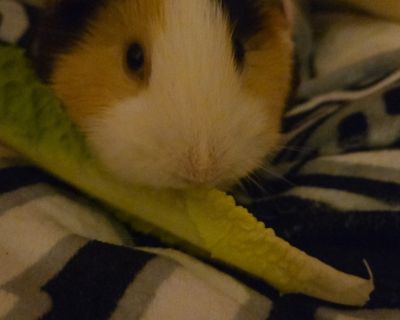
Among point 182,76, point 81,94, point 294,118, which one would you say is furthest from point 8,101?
point 294,118

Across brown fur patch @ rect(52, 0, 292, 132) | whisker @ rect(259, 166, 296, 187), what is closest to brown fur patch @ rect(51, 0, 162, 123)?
brown fur patch @ rect(52, 0, 292, 132)

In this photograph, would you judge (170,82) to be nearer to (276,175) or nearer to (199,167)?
(199,167)

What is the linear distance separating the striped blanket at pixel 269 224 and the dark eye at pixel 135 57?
0.18m

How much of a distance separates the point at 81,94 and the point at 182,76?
155 millimetres

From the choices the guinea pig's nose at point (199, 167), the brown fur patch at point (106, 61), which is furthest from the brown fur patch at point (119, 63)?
the guinea pig's nose at point (199, 167)

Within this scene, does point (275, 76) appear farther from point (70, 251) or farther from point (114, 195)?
point (70, 251)

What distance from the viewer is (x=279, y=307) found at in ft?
2.16

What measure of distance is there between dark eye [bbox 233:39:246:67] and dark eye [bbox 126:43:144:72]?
0.11 metres

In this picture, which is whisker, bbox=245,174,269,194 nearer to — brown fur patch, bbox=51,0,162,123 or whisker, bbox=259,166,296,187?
whisker, bbox=259,166,296,187

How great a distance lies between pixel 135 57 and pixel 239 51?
135mm

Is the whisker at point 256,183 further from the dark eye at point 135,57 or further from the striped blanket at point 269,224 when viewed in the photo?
the dark eye at point 135,57

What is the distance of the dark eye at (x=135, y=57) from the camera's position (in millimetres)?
753

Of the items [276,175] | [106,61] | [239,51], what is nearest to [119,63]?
[106,61]

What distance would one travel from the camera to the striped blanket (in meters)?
0.61
